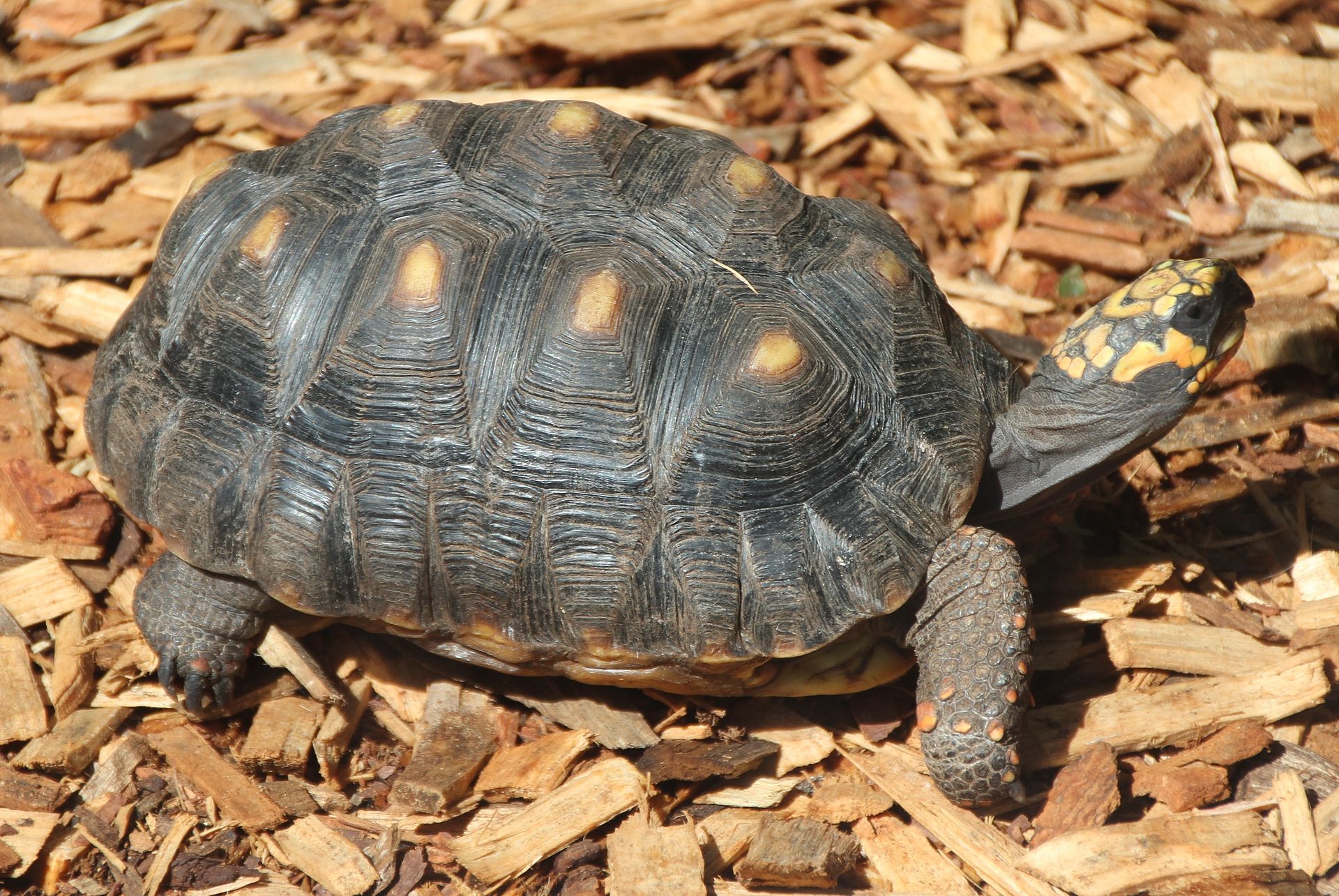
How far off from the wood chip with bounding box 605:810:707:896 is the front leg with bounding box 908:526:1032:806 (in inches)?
32.9

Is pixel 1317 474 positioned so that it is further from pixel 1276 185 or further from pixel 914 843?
pixel 914 843

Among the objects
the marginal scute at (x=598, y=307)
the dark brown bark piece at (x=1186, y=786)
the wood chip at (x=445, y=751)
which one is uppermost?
the marginal scute at (x=598, y=307)

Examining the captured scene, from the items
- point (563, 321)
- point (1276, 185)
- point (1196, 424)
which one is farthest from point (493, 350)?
point (1276, 185)

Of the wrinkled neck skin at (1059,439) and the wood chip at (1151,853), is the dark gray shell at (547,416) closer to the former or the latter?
the wrinkled neck skin at (1059,439)

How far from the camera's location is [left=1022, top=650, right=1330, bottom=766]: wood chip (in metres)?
3.77

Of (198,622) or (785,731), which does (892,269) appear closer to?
(785,731)

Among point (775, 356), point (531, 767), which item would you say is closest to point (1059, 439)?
point (775, 356)

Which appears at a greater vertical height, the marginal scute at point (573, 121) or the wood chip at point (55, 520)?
the marginal scute at point (573, 121)

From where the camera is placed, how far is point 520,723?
391cm

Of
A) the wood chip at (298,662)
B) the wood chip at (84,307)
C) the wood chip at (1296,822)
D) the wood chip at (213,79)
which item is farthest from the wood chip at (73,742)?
the wood chip at (1296,822)

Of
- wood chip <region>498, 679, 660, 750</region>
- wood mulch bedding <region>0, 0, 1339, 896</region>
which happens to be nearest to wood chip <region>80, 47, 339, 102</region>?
wood mulch bedding <region>0, 0, 1339, 896</region>

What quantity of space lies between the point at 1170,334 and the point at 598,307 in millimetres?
1920

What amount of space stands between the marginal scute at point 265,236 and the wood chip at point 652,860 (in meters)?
2.19

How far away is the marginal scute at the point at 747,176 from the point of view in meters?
3.63
